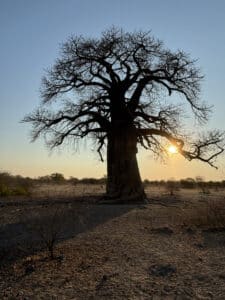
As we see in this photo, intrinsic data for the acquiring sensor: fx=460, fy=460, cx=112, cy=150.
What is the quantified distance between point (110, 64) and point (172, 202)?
18.6ft

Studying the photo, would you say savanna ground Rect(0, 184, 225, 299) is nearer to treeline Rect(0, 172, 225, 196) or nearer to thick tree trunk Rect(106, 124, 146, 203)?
thick tree trunk Rect(106, 124, 146, 203)

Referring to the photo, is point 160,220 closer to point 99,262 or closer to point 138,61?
point 99,262

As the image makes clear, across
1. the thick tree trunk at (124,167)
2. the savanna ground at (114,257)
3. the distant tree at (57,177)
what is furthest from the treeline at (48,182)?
the savanna ground at (114,257)

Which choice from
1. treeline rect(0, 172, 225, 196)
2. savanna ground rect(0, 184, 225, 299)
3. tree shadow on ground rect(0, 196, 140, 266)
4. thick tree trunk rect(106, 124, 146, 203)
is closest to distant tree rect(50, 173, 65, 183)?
treeline rect(0, 172, 225, 196)

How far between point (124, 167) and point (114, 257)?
10.00 m

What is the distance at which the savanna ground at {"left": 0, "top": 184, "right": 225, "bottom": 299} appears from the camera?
5.83 meters

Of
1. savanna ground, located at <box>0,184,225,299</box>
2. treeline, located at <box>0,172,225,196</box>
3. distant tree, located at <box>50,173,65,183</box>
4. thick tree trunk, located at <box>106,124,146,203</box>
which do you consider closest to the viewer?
savanna ground, located at <box>0,184,225,299</box>

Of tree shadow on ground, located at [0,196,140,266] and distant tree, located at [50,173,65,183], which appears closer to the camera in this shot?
tree shadow on ground, located at [0,196,140,266]

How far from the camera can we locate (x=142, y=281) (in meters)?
6.12

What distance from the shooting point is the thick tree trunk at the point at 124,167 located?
1720cm

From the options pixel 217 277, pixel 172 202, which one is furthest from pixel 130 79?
pixel 217 277

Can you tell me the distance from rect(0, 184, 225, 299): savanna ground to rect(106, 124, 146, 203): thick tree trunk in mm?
5324

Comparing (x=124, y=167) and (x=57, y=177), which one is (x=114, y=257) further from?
(x=57, y=177)

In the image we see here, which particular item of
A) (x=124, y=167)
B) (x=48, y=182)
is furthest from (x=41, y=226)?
(x=48, y=182)
